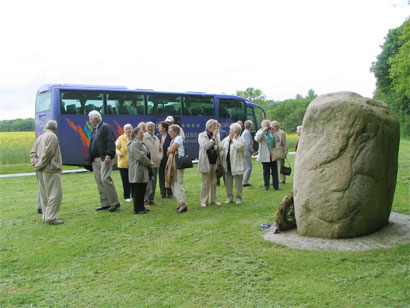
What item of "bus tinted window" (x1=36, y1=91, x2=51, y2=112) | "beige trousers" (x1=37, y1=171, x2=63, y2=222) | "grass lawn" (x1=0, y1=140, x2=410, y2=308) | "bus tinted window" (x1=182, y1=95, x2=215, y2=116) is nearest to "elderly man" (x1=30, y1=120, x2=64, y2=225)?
"beige trousers" (x1=37, y1=171, x2=63, y2=222)

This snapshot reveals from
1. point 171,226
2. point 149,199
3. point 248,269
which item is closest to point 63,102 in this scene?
point 149,199

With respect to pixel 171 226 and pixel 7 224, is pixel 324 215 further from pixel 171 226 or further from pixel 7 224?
pixel 7 224

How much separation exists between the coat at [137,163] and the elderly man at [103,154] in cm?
46

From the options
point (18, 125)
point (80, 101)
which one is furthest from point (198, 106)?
point (18, 125)

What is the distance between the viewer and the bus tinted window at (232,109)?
21.9 metres

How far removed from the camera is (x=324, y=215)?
5.52 meters

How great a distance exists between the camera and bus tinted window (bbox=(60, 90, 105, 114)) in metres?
16.8

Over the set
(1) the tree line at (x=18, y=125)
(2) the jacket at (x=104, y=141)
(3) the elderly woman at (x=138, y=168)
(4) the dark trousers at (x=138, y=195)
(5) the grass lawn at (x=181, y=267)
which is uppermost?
(1) the tree line at (x=18, y=125)

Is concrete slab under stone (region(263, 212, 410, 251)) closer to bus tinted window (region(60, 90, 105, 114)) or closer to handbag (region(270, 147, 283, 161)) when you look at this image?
handbag (region(270, 147, 283, 161))

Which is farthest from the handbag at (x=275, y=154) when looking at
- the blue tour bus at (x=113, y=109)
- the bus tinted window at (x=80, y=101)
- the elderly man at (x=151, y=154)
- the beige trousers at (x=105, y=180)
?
the bus tinted window at (x=80, y=101)

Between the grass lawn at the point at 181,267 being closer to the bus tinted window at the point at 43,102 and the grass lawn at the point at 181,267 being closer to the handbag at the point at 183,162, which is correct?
the handbag at the point at 183,162

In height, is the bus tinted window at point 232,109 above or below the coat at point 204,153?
above

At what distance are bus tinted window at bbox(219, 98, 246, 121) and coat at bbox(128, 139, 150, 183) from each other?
47.1ft

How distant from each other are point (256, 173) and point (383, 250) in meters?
9.38
